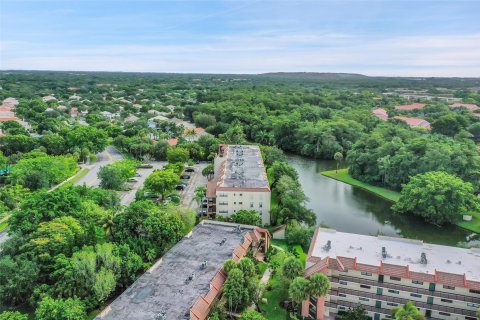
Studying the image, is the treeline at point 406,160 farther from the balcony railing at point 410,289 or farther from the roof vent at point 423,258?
the balcony railing at point 410,289

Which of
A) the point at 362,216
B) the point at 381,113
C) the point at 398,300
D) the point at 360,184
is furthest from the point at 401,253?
the point at 381,113

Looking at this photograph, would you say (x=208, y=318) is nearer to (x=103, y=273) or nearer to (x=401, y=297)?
(x=103, y=273)

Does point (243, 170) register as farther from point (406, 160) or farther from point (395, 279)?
point (406, 160)

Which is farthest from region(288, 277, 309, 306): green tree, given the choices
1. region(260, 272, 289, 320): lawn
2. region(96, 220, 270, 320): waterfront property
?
region(96, 220, 270, 320): waterfront property

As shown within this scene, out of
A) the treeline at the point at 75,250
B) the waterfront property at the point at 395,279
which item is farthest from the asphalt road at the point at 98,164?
the waterfront property at the point at 395,279

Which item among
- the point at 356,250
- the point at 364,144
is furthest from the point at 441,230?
the point at 364,144

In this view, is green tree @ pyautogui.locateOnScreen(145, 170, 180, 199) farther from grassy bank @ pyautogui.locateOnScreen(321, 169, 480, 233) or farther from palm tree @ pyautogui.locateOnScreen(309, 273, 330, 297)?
grassy bank @ pyautogui.locateOnScreen(321, 169, 480, 233)
